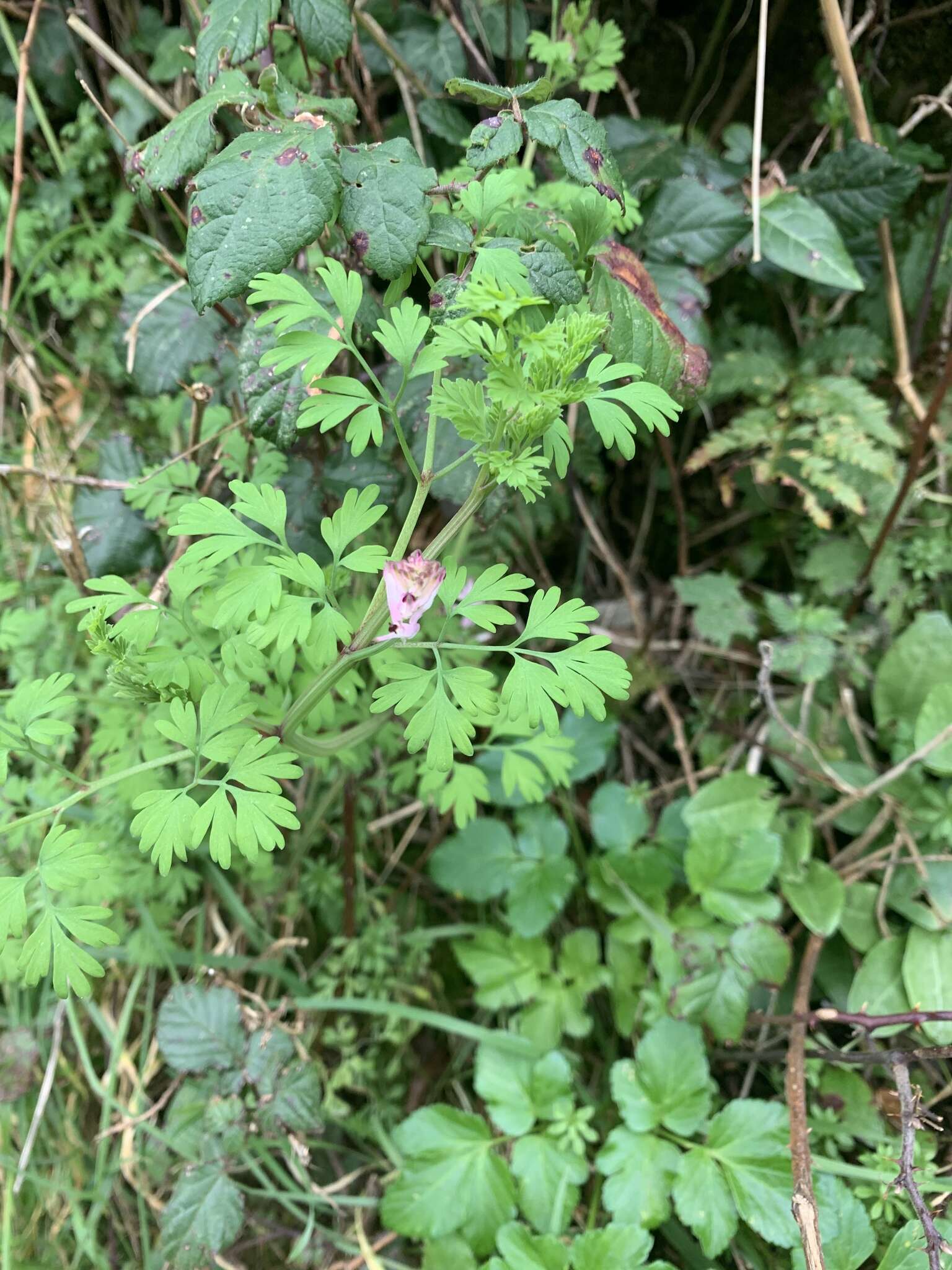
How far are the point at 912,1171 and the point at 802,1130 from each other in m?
0.17

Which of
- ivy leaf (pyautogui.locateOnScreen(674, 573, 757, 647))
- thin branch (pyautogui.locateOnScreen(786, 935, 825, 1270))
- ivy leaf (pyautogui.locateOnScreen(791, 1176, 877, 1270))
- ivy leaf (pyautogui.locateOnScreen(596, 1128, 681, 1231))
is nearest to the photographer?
thin branch (pyautogui.locateOnScreen(786, 935, 825, 1270))

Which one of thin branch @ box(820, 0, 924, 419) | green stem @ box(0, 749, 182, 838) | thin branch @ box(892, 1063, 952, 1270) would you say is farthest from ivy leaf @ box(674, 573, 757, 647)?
green stem @ box(0, 749, 182, 838)

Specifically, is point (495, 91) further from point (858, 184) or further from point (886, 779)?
point (886, 779)

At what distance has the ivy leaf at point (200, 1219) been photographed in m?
1.18

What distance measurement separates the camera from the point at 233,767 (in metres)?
0.85

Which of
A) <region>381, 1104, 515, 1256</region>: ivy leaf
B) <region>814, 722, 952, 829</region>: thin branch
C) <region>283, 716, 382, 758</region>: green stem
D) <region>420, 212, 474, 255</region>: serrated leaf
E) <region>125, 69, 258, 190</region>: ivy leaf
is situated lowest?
<region>381, 1104, 515, 1256</region>: ivy leaf

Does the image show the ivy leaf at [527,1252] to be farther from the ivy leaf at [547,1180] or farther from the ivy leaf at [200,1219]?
the ivy leaf at [200,1219]

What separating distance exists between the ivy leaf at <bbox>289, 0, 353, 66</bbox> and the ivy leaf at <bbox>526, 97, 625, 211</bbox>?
331 mm

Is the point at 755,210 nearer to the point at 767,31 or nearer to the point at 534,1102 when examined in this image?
the point at 767,31

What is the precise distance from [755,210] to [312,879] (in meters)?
1.56

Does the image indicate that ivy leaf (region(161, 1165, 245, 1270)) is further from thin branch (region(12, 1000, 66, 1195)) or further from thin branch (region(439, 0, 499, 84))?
thin branch (region(439, 0, 499, 84))

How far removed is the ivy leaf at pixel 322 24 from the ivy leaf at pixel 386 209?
11.0 inches

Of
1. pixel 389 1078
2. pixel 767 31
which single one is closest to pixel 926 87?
pixel 767 31

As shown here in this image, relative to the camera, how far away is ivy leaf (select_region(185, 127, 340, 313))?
2.86 feet
